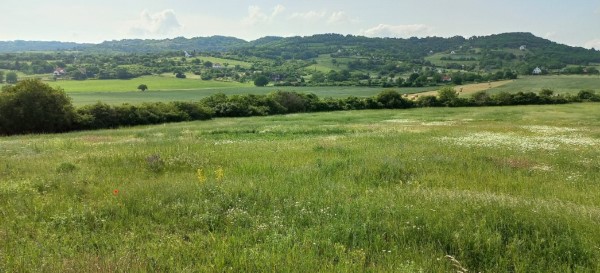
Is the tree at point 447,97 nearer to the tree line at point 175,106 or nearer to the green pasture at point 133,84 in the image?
the tree line at point 175,106

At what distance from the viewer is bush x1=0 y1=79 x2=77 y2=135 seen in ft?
127

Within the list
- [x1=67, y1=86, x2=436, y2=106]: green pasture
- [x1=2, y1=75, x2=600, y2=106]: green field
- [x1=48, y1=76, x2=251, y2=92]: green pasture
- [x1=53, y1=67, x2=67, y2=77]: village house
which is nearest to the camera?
[x1=67, y1=86, x2=436, y2=106]: green pasture

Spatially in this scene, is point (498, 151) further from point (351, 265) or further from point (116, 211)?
point (116, 211)

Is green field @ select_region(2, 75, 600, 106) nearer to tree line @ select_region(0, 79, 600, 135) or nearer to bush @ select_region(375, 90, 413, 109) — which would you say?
tree line @ select_region(0, 79, 600, 135)

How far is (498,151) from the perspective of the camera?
1677 cm

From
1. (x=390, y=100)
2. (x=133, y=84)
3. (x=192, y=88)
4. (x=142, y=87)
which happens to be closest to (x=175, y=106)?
(x=390, y=100)

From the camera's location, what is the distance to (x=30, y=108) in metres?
39.4

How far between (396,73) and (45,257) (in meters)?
181

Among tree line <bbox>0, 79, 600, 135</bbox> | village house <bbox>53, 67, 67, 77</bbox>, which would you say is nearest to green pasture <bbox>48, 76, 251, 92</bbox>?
village house <bbox>53, 67, 67, 77</bbox>

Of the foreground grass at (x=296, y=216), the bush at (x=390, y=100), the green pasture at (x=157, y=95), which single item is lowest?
the green pasture at (x=157, y=95)

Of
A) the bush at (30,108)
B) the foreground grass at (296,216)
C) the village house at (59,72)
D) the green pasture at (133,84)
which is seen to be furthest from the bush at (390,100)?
the village house at (59,72)

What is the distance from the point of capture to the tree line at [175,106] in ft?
129

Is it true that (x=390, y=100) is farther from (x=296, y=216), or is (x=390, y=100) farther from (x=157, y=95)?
(x=296, y=216)

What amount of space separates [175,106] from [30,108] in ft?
70.1
